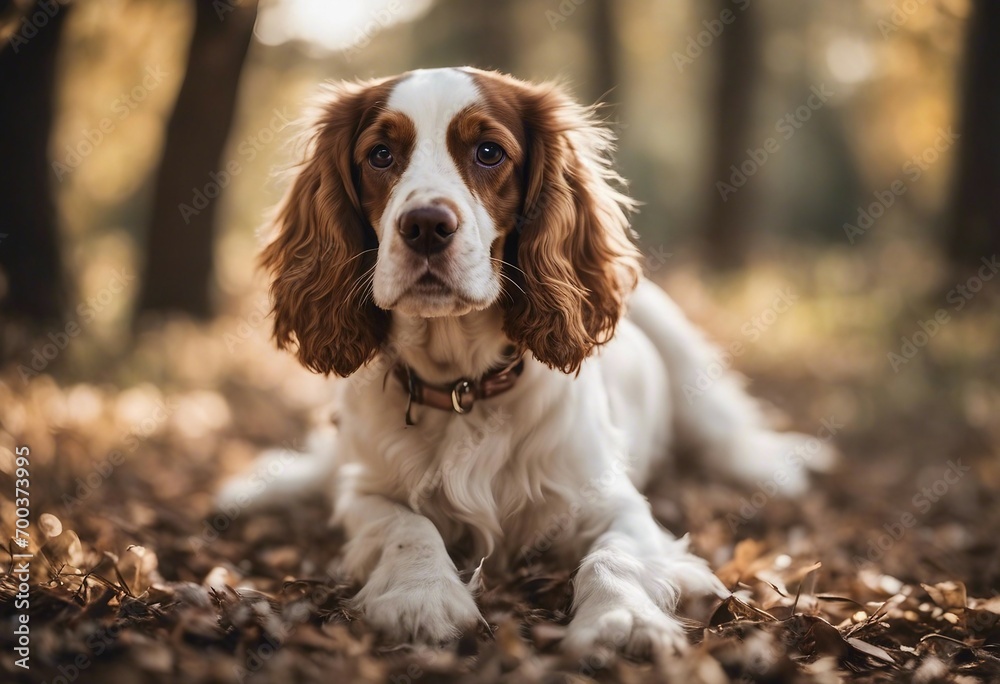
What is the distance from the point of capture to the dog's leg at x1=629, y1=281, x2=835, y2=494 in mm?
4289

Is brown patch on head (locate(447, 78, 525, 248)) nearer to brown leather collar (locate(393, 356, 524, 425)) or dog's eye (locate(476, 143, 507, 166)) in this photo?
dog's eye (locate(476, 143, 507, 166))

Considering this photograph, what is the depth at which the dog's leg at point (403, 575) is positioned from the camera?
7.21 ft

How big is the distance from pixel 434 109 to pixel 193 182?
16.0ft

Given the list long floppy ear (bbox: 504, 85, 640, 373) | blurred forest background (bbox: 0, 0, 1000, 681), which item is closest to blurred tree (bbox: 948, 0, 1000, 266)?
blurred forest background (bbox: 0, 0, 1000, 681)

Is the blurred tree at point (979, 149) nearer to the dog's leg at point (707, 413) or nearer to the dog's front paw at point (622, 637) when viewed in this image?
the dog's leg at point (707, 413)

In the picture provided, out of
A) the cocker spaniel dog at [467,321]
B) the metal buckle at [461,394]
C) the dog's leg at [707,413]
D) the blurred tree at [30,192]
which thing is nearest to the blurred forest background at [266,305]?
the blurred tree at [30,192]

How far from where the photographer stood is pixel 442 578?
234 centimetres

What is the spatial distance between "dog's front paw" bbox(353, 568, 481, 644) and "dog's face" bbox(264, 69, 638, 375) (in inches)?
31.9

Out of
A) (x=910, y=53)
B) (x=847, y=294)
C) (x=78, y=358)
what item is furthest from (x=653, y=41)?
(x=78, y=358)

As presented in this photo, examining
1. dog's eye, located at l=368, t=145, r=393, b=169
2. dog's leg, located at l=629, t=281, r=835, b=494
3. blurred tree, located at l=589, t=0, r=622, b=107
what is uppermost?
blurred tree, located at l=589, t=0, r=622, b=107

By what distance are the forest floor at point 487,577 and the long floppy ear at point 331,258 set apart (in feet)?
2.76

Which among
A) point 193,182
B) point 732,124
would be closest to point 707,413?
point 193,182

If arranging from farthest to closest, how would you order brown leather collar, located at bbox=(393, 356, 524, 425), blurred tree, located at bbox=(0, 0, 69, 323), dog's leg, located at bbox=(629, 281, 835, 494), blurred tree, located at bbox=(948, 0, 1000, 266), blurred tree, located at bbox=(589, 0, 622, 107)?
blurred tree, located at bbox=(589, 0, 622, 107), blurred tree, located at bbox=(948, 0, 1000, 266), blurred tree, located at bbox=(0, 0, 69, 323), dog's leg, located at bbox=(629, 281, 835, 494), brown leather collar, located at bbox=(393, 356, 524, 425)

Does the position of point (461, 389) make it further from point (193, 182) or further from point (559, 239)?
point (193, 182)
